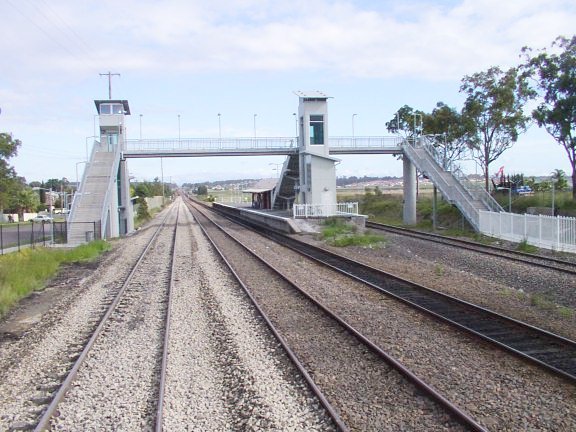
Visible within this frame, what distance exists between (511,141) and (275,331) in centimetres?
3190

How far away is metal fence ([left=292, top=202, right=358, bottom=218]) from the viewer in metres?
36.0

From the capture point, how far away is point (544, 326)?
9656 mm

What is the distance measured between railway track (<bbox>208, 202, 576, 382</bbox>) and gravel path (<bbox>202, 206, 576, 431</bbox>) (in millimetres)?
244

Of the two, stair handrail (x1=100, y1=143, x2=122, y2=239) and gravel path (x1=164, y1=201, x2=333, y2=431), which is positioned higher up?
stair handrail (x1=100, y1=143, x2=122, y2=239)

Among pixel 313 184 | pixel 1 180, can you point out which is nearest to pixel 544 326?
pixel 313 184

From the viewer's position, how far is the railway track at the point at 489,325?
7.81 metres

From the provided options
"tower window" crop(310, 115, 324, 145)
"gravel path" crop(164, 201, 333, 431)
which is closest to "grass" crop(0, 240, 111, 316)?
"gravel path" crop(164, 201, 333, 431)

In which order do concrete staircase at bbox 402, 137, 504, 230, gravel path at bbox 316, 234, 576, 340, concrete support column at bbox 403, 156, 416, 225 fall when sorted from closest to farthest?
gravel path at bbox 316, 234, 576, 340
concrete staircase at bbox 402, 137, 504, 230
concrete support column at bbox 403, 156, 416, 225

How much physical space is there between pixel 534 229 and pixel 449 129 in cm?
1877

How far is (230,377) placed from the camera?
24.5 feet

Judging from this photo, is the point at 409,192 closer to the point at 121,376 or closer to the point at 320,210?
the point at 320,210

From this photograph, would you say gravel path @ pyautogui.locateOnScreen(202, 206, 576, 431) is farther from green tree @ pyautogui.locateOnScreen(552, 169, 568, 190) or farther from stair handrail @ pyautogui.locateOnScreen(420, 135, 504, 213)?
green tree @ pyautogui.locateOnScreen(552, 169, 568, 190)

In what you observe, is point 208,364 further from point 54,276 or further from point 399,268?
point 54,276

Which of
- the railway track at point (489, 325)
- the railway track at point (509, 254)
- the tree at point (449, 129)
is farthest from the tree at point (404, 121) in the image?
the railway track at point (489, 325)
